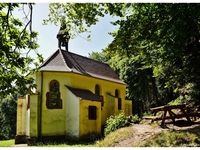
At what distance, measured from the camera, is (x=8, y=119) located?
48.8 meters

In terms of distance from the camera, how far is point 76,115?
19484 millimetres

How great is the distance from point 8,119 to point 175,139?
42.7m

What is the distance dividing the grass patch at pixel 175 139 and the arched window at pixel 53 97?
1068 cm

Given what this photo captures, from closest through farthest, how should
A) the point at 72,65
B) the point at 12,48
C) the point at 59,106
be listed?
the point at 12,48 → the point at 59,106 → the point at 72,65

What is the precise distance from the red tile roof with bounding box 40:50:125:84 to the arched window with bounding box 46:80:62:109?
1058 mm

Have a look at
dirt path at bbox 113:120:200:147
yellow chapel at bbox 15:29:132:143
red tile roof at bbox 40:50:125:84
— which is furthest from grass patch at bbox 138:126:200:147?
red tile roof at bbox 40:50:125:84

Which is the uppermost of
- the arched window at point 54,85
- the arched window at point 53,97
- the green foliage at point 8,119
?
the arched window at point 54,85

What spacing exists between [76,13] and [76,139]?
1076 cm

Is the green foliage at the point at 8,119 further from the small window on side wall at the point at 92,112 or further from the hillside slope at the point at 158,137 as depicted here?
the hillside slope at the point at 158,137

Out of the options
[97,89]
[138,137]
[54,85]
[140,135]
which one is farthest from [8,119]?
[138,137]

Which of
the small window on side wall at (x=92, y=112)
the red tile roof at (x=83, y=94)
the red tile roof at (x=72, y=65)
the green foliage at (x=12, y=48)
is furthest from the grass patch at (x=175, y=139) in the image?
the red tile roof at (x=72, y=65)

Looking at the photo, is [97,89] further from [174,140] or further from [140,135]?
[174,140]

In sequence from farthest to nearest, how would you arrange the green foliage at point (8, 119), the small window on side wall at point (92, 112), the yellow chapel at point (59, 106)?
the green foliage at point (8, 119), the small window on side wall at point (92, 112), the yellow chapel at point (59, 106)

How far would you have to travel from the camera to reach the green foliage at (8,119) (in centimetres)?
4809
